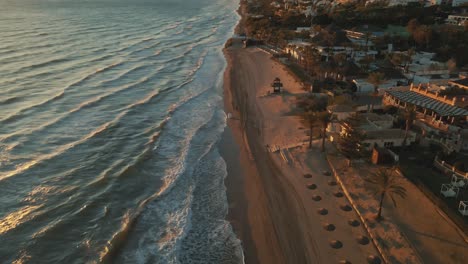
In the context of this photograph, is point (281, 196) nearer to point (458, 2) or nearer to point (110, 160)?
point (110, 160)

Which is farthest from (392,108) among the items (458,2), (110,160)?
(458,2)

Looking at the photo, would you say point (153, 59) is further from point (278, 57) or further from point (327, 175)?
point (327, 175)

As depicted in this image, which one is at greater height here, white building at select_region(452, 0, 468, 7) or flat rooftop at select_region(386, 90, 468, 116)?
white building at select_region(452, 0, 468, 7)

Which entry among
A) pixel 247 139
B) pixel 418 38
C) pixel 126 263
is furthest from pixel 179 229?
pixel 418 38

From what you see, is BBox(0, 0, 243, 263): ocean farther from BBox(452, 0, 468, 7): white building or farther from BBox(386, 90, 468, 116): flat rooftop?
BBox(452, 0, 468, 7): white building

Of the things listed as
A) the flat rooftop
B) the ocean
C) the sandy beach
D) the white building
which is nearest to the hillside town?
the flat rooftop
